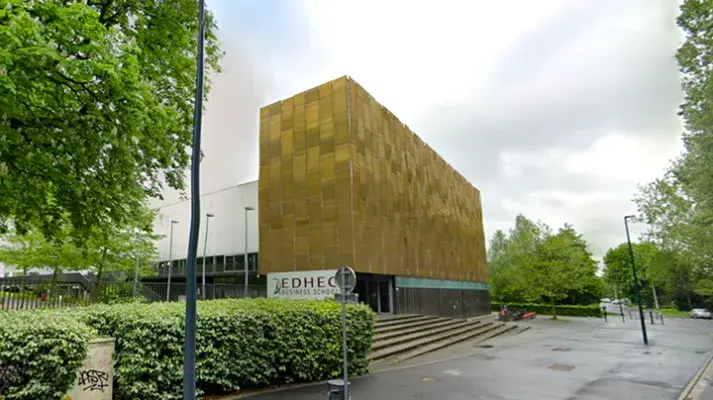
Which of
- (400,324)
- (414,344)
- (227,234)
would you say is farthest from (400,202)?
(227,234)

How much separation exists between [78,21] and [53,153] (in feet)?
9.91

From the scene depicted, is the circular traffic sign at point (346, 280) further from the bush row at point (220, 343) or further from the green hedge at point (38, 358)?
the green hedge at point (38, 358)

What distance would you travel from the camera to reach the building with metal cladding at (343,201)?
20922 mm

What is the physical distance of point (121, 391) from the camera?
23.6ft

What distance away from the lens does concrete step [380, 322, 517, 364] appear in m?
14.7

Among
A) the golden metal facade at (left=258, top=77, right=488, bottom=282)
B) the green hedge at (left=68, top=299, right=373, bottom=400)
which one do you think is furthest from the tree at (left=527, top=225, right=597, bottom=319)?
the green hedge at (left=68, top=299, right=373, bottom=400)

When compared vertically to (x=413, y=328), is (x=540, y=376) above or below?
below

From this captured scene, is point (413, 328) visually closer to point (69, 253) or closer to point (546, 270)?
point (69, 253)

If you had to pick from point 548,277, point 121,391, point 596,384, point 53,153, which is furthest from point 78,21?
point 548,277

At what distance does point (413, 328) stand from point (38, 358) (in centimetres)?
1604

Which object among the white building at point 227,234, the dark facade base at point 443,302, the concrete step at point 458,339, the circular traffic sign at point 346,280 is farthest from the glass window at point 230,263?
the circular traffic sign at point 346,280

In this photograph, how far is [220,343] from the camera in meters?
8.34

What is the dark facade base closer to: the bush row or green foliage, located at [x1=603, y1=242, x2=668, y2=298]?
the bush row

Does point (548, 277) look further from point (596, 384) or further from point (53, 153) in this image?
point (53, 153)
